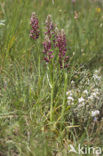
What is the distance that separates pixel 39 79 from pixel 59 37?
42 centimetres

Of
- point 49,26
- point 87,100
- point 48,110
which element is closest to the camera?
point 87,100

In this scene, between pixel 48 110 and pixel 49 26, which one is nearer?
pixel 48 110

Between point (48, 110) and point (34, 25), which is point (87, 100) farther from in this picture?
point (34, 25)

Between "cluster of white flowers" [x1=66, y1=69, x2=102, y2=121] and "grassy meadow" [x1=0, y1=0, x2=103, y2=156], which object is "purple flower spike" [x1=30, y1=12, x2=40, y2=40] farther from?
"cluster of white flowers" [x1=66, y1=69, x2=102, y2=121]

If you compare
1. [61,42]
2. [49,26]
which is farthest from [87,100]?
[49,26]

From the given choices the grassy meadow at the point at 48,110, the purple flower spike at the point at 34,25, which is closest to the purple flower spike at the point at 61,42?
the grassy meadow at the point at 48,110

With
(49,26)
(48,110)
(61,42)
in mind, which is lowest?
(48,110)

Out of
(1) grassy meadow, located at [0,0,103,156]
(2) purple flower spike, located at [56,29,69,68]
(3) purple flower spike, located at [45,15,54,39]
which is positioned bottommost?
(1) grassy meadow, located at [0,0,103,156]

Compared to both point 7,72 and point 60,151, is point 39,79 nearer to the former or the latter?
point 7,72

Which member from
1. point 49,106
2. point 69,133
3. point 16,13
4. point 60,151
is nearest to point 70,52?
point 16,13

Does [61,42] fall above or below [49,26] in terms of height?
below

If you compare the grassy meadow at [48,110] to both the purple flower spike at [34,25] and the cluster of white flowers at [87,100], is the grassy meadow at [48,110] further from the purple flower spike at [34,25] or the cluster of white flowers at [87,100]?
the purple flower spike at [34,25]

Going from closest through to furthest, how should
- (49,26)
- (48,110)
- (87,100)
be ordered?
(87,100) < (48,110) < (49,26)

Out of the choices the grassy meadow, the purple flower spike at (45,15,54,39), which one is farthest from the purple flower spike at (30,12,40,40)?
the grassy meadow
